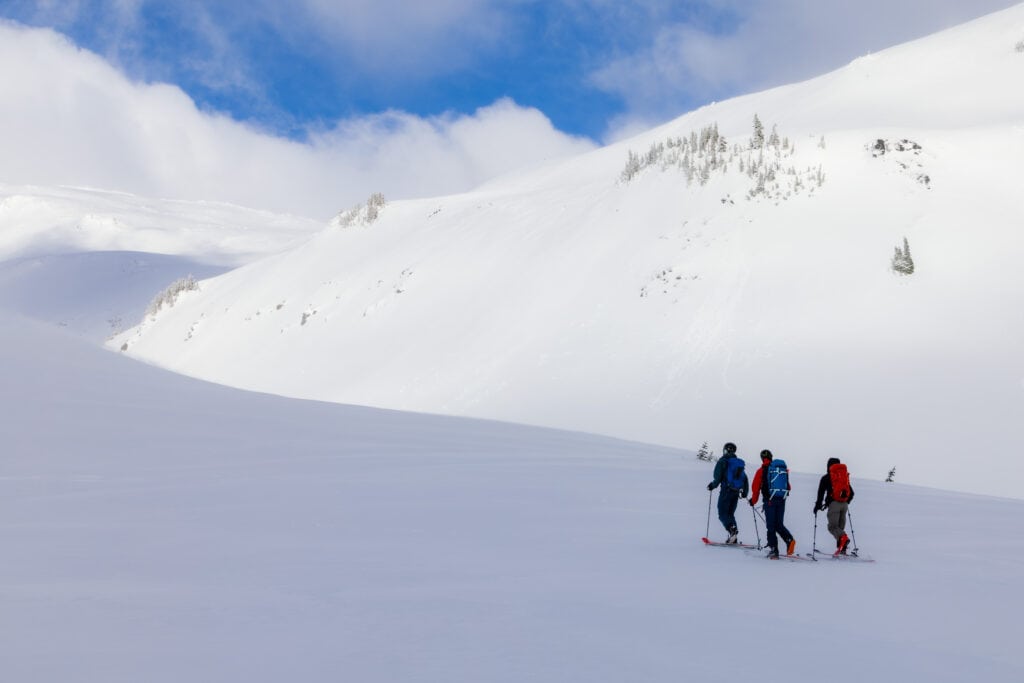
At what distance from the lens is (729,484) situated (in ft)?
35.6

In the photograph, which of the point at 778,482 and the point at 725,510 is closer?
the point at 778,482

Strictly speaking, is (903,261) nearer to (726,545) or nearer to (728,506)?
(728,506)

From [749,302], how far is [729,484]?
21851 mm

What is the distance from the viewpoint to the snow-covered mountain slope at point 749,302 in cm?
2528

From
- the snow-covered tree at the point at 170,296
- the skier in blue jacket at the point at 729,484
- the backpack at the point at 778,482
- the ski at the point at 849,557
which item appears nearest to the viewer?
the ski at the point at 849,557

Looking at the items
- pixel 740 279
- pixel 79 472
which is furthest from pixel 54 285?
pixel 79 472

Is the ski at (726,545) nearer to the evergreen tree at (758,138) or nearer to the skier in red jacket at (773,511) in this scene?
the skier in red jacket at (773,511)

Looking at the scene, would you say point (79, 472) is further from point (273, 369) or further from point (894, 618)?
point (273, 369)

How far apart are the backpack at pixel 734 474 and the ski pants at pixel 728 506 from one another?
78mm

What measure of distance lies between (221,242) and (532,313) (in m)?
86.7

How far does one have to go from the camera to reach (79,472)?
37.2 feet

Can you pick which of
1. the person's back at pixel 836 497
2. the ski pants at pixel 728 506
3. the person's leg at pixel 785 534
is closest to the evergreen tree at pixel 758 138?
the person's back at pixel 836 497

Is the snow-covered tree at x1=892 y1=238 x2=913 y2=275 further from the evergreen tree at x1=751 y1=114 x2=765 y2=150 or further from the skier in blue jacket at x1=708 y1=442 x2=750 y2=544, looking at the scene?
the skier in blue jacket at x1=708 y1=442 x2=750 y2=544

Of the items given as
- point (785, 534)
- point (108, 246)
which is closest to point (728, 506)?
point (785, 534)
